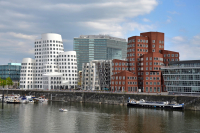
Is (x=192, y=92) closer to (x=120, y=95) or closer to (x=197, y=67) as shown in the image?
(x=197, y=67)

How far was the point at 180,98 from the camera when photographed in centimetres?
12938

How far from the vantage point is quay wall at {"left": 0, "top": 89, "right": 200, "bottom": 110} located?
12594cm

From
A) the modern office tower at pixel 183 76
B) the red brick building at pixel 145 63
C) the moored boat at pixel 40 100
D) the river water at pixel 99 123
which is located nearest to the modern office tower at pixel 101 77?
the red brick building at pixel 145 63

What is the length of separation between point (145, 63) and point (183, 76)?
31.4 meters

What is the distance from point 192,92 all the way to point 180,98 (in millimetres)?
13613

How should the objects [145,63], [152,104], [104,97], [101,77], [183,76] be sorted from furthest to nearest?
1. [101,77]
2. [145,63]
3. [104,97]
4. [183,76]
5. [152,104]

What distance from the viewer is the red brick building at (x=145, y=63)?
168 m

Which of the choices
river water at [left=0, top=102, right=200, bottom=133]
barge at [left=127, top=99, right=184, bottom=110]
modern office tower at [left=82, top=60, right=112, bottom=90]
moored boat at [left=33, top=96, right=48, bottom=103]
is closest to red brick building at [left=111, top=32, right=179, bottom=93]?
modern office tower at [left=82, top=60, right=112, bottom=90]

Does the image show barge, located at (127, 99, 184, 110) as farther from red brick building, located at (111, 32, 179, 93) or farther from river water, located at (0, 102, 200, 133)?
red brick building, located at (111, 32, 179, 93)

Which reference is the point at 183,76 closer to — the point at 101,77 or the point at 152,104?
the point at 152,104

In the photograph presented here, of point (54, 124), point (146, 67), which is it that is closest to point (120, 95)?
point (146, 67)

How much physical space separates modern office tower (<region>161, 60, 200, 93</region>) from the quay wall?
13795mm

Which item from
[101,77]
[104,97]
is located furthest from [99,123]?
[101,77]

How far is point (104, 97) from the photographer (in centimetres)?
15362
